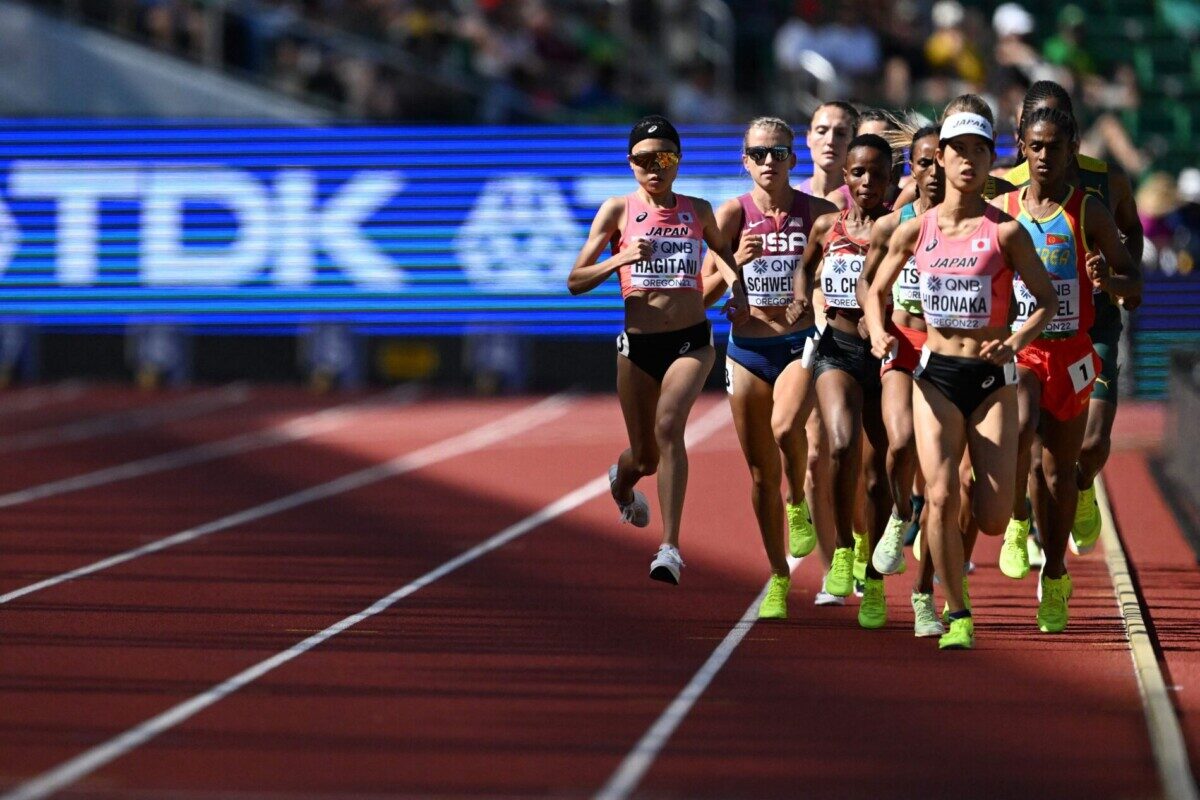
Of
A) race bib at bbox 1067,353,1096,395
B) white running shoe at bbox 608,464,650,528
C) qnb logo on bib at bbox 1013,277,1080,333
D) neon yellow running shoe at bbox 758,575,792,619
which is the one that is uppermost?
qnb logo on bib at bbox 1013,277,1080,333

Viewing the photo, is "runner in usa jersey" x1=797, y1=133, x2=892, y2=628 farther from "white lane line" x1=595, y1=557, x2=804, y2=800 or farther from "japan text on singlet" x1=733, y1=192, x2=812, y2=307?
"white lane line" x1=595, y1=557, x2=804, y2=800

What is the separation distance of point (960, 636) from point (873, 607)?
677 mm

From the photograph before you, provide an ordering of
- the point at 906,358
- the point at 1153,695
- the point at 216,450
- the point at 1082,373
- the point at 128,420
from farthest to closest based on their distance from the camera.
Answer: the point at 128,420, the point at 216,450, the point at 1082,373, the point at 906,358, the point at 1153,695

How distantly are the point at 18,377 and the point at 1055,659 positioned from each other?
1560 centimetres

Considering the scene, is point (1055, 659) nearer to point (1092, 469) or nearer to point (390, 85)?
point (1092, 469)

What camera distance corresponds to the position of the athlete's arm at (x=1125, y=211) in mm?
10375

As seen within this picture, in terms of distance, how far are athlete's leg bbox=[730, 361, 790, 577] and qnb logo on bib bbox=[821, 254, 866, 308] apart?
481 millimetres

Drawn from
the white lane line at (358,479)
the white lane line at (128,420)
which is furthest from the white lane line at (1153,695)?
the white lane line at (128,420)

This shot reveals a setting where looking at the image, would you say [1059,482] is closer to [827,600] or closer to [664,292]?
[827,600]

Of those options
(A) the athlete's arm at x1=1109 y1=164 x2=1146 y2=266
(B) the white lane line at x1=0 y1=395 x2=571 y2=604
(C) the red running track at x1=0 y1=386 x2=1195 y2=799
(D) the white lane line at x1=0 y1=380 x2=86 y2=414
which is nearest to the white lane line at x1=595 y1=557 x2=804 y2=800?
(C) the red running track at x1=0 y1=386 x2=1195 y2=799

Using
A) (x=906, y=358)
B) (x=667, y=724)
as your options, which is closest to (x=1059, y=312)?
(x=906, y=358)

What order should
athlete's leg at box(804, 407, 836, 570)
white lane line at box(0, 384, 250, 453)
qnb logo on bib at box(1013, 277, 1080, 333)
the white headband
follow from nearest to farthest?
the white headband
qnb logo on bib at box(1013, 277, 1080, 333)
athlete's leg at box(804, 407, 836, 570)
white lane line at box(0, 384, 250, 453)

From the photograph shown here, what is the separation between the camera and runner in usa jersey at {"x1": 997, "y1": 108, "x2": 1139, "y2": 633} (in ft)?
31.8

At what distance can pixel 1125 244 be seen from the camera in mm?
10438
